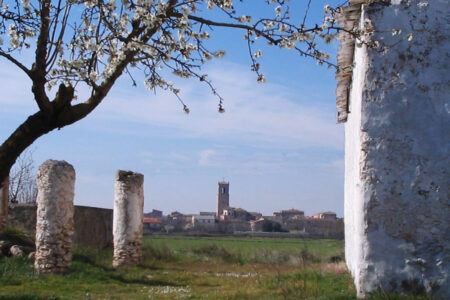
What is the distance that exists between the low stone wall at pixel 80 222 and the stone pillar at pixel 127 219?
3545 mm

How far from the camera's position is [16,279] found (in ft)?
40.9

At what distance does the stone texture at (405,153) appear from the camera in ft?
25.3

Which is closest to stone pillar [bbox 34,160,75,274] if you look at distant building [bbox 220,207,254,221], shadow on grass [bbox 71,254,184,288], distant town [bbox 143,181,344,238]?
shadow on grass [bbox 71,254,184,288]

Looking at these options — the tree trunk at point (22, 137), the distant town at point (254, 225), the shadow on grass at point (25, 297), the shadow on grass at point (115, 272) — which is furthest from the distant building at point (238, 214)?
the tree trunk at point (22, 137)

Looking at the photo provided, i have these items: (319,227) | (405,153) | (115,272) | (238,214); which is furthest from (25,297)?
(238,214)

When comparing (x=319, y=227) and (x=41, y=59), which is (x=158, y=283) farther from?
(x=319, y=227)

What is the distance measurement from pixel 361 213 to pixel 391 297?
1.15 metres

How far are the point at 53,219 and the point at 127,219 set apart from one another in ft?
12.2

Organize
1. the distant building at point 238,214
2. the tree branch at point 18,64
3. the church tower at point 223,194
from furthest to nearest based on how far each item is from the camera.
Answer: the church tower at point 223,194 < the distant building at point 238,214 < the tree branch at point 18,64

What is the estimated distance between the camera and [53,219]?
13391 millimetres

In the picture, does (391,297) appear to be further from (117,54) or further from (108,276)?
(108,276)

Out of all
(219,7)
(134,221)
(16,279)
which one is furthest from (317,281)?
(134,221)

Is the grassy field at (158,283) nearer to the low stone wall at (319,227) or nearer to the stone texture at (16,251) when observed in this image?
the stone texture at (16,251)

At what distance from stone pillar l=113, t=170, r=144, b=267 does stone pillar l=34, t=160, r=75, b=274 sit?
3307 millimetres
